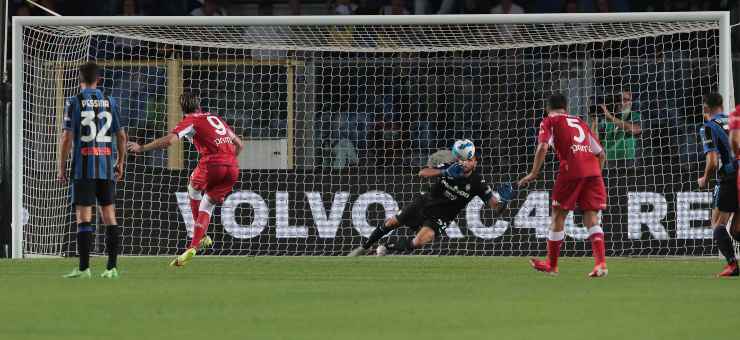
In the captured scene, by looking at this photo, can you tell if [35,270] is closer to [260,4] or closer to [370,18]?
[370,18]

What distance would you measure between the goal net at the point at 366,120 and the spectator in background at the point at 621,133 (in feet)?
0.08

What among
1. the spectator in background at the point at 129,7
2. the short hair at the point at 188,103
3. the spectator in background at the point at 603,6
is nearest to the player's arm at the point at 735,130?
the short hair at the point at 188,103

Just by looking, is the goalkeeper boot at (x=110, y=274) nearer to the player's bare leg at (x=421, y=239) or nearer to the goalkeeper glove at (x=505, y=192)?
the player's bare leg at (x=421, y=239)

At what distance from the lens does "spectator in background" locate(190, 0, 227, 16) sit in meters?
20.1

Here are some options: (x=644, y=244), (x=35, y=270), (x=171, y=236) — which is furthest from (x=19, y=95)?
(x=644, y=244)

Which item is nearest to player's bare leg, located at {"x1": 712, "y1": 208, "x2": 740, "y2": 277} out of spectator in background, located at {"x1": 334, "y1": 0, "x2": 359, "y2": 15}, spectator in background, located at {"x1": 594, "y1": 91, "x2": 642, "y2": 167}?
spectator in background, located at {"x1": 594, "y1": 91, "x2": 642, "y2": 167}

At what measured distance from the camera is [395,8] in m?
20.0

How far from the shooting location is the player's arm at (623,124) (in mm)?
17641

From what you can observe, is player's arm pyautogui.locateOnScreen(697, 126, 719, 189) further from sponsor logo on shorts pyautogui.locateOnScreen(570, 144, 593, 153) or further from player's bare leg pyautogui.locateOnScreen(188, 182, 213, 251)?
player's bare leg pyautogui.locateOnScreen(188, 182, 213, 251)

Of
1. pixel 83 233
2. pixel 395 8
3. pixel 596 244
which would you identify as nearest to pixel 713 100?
pixel 596 244

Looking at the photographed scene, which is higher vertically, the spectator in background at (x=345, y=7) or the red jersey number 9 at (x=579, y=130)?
the spectator in background at (x=345, y=7)

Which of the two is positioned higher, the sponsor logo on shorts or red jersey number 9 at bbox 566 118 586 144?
red jersey number 9 at bbox 566 118 586 144

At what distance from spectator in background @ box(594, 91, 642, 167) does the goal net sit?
23mm

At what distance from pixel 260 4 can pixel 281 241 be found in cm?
422
